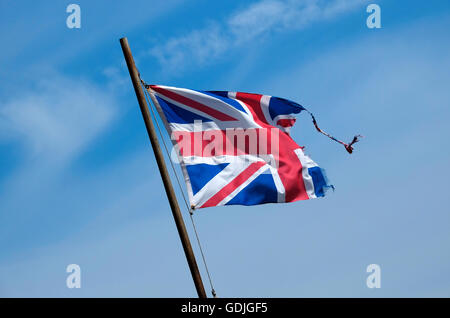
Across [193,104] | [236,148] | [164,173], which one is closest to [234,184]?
[236,148]

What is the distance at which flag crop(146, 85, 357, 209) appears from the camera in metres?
12.6

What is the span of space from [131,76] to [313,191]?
5325 mm

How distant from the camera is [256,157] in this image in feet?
44.5

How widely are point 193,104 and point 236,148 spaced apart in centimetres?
153

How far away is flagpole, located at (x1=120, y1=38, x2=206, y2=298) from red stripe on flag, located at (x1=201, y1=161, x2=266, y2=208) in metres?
1.14

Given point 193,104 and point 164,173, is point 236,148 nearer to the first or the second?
point 193,104

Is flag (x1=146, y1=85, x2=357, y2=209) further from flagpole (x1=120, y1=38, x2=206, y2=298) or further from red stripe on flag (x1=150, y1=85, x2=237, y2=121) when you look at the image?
flagpole (x1=120, y1=38, x2=206, y2=298)

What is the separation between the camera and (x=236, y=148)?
13.5 m

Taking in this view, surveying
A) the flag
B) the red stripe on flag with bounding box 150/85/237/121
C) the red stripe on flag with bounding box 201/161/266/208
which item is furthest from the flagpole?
the red stripe on flag with bounding box 201/161/266/208

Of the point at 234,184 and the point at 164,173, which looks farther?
the point at 234,184

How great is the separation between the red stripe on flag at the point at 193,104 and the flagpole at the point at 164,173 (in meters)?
0.89
